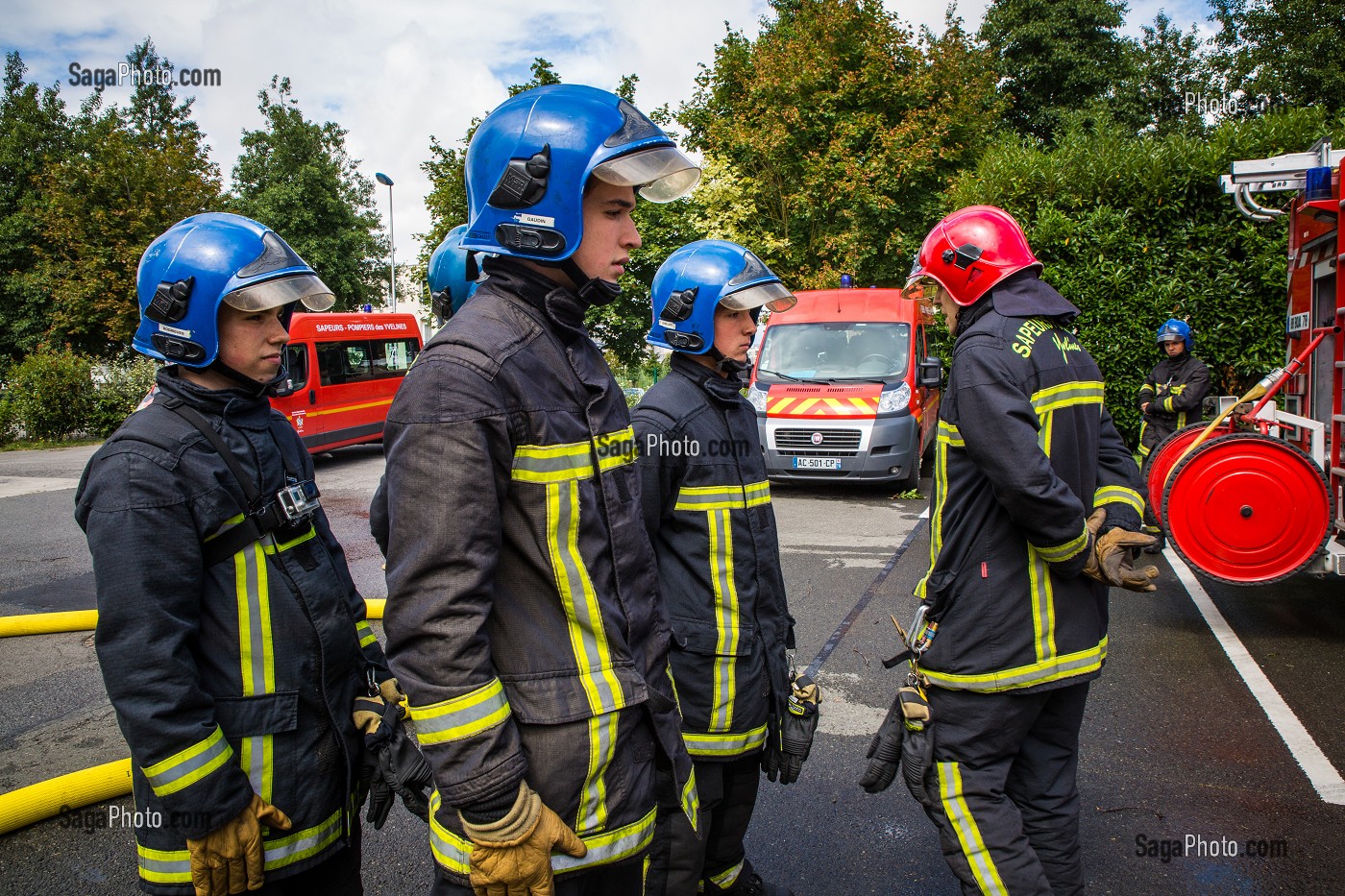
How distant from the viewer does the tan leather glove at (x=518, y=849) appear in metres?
1.42

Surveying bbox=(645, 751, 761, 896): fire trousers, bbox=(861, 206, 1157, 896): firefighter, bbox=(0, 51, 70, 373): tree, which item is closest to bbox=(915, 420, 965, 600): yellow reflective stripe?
bbox=(861, 206, 1157, 896): firefighter

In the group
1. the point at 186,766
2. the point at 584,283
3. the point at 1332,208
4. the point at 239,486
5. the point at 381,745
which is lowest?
the point at 381,745

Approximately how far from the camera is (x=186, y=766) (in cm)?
176

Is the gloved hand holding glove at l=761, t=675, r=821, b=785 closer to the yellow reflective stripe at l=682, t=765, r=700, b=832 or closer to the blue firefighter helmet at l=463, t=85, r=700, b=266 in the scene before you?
the yellow reflective stripe at l=682, t=765, r=700, b=832

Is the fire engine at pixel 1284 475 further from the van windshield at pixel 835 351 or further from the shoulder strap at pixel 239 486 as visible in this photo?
the van windshield at pixel 835 351

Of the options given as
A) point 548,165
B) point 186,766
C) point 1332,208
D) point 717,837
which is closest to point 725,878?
point 717,837

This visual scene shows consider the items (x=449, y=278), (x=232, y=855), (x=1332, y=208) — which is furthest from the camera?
(x=1332, y=208)

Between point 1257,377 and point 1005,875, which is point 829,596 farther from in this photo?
point 1257,377

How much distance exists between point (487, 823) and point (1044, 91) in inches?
1306

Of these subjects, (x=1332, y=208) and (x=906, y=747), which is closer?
(x=906, y=747)

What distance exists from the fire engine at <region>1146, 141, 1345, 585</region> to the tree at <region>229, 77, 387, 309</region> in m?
37.5

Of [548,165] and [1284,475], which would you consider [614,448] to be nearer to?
[548,165]

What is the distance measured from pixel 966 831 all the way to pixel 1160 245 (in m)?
11.3

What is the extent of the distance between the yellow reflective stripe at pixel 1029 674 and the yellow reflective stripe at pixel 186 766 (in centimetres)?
187
